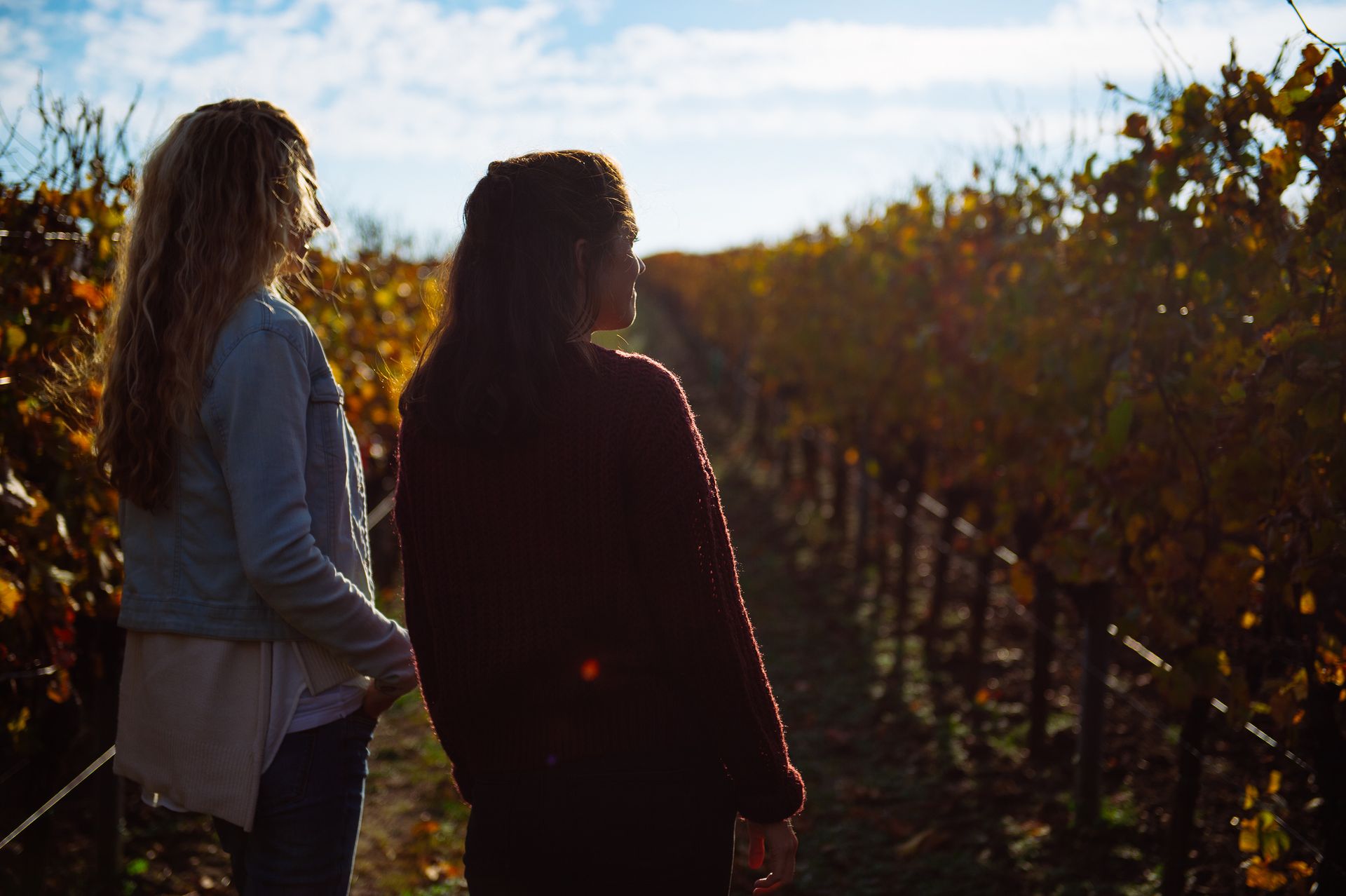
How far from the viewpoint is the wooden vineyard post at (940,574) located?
591 centimetres

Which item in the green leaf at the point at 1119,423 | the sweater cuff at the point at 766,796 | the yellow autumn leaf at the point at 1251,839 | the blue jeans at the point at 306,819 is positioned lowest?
the yellow autumn leaf at the point at 1251,839

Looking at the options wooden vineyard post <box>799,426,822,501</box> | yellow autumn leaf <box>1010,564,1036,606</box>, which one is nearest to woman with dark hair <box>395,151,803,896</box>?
yellow autumn leaf <box>1010,564,1036,606</box>

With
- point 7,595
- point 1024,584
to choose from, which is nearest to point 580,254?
point 7,595

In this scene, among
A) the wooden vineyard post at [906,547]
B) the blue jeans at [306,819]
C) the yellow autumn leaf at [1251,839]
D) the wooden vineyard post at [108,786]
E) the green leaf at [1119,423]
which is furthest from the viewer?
the wooden vineyard post at [906,547]

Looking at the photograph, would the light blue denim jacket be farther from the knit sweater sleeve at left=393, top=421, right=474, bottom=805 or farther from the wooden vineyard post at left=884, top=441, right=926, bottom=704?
the wooden vineyard post at left=884, top=441, right=926, bottom=704

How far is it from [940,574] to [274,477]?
4.96 m

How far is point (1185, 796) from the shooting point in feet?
10.4

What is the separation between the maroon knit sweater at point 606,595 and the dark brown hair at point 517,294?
4cm

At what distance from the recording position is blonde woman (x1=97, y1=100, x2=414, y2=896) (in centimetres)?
163

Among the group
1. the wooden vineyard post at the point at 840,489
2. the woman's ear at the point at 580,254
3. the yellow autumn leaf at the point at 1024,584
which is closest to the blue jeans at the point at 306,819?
the woman's ear at the point at 580,254

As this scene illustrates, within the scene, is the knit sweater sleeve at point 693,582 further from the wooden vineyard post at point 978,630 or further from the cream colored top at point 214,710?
the wooden vineyard post at point 978,630

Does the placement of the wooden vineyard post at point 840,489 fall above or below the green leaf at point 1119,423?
below

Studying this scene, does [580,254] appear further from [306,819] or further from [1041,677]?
[1041,677]

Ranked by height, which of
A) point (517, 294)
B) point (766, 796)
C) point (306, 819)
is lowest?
point (306, 819)
